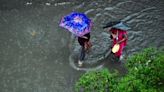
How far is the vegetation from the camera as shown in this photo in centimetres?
486

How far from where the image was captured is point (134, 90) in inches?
192

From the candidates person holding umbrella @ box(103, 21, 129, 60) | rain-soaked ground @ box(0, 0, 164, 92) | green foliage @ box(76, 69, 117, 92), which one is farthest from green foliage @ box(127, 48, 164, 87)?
rain-soaked ground @ box(0, 0, 164, 92)

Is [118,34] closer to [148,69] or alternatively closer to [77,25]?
[77,25]

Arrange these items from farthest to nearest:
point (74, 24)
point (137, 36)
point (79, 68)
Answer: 1. point (137, 36)
2. point (79, 68)
3. point (74, 24)

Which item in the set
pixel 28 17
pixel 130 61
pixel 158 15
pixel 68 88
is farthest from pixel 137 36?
pixel 130 61

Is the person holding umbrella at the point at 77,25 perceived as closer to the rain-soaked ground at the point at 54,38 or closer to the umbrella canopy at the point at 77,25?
the umbrella canopy at the point at 77,25

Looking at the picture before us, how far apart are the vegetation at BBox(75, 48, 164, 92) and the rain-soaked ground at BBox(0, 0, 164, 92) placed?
4041 mm

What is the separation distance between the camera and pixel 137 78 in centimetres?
502

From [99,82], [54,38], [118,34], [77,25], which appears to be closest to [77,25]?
[77,25]

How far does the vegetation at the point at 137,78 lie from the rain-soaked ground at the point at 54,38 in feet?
13.3

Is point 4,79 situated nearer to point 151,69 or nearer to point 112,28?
point 112,28

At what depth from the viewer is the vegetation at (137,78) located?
486 cm

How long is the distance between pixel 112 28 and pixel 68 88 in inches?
79.0

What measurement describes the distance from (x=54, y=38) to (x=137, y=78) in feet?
20.1
